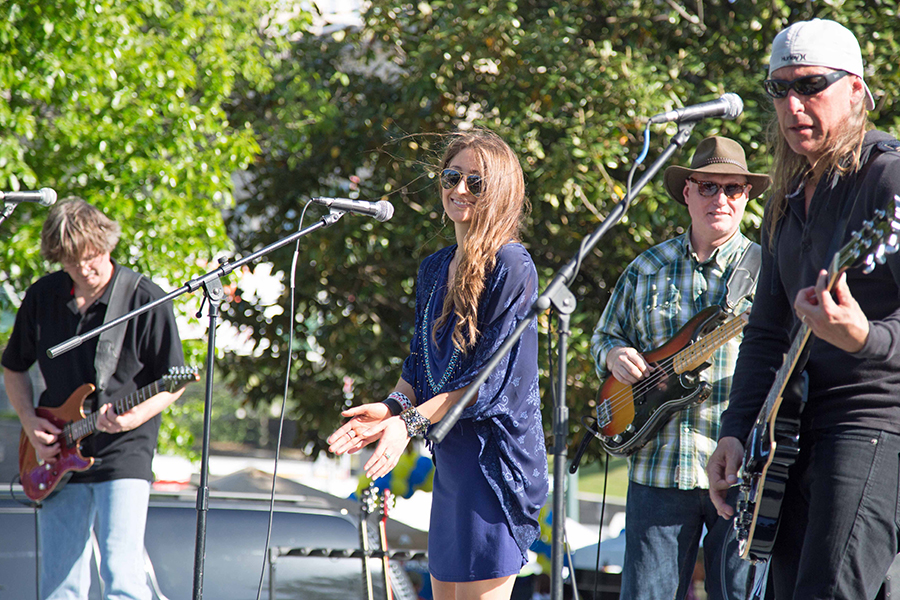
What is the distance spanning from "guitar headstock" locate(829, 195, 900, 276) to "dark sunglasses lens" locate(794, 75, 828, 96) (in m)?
0.39

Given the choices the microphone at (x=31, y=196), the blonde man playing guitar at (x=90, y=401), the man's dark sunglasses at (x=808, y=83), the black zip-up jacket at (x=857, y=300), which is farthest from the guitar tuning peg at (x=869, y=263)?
the microphone at (x=31, y=196)

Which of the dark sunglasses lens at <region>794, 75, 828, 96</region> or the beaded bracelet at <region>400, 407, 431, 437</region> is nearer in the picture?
the dark sunglasses lens at <region>794, 75, 828, 96</region>

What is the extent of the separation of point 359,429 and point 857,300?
133 centimetres

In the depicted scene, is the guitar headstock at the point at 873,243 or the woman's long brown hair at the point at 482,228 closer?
the guitar headstock at the point at 873,243

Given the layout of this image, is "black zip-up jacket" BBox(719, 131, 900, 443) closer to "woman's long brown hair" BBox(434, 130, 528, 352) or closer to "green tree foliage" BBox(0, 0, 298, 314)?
"woman's long brown hair" BBox(434, 130, 528, 352)

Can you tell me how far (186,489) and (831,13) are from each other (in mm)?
4943

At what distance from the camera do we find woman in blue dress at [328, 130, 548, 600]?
250 centimetres

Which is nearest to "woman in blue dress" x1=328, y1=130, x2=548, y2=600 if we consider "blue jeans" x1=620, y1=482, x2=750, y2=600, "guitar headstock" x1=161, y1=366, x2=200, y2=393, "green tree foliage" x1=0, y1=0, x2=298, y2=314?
"blue jeans" x1=620, y1=482, x2=750, y2=600

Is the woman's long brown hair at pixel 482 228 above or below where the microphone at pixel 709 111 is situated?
below

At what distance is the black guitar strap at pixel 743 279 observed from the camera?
10.2ft

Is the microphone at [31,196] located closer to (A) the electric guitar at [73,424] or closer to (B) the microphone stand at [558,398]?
(A) the electric guitar at [73,424]

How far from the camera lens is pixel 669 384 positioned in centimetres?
317

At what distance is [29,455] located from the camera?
13.1 feet

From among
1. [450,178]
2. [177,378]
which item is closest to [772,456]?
[450,178]
